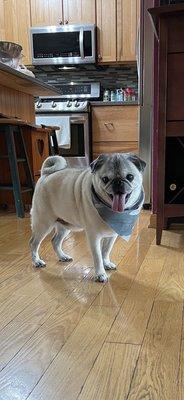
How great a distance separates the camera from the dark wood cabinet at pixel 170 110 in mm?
1659

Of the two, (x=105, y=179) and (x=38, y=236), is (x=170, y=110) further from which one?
(x=38, y=236)

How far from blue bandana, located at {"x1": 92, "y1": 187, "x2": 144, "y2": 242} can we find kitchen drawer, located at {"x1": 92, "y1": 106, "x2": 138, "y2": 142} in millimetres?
2848

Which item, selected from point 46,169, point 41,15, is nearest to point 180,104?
point 46,169

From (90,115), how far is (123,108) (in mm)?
384

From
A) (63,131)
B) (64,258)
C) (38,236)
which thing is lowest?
(64,258)

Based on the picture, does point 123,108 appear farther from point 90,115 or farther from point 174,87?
point 174,87

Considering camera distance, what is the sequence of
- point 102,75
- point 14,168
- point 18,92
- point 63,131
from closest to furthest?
point 14,168, point 18,92, point 63,131, point 102,75

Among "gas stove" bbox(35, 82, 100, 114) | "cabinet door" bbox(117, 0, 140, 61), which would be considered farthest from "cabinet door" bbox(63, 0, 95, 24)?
"gas stove" bbox(35, 82, 100, 114)

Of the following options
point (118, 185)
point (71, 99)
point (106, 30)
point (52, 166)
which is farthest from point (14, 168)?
point (106, 30)

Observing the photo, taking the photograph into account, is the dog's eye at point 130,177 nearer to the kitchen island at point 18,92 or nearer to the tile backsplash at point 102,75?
the kitchen island at point 18,92

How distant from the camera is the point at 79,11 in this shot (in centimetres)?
448

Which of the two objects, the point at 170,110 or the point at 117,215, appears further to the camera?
the point at 170,110

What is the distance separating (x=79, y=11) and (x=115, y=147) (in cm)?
169

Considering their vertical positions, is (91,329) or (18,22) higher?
(18,22)
